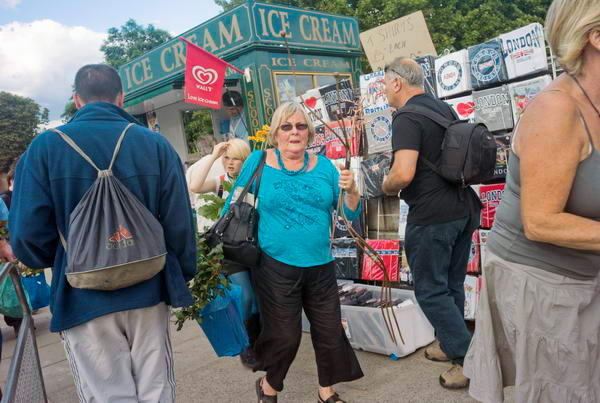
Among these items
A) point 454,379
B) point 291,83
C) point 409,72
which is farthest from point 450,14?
point 454,379

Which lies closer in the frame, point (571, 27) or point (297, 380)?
point (571, 27)

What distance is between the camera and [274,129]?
274 centimetres

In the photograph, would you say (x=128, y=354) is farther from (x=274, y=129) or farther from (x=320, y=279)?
(x=274, y=129)

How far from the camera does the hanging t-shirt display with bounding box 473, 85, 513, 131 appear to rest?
3428mm

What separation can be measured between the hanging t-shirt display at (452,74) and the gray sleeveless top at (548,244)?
244 cm

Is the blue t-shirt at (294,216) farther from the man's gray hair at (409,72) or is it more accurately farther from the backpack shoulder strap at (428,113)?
the man's gray hair at (409,72)

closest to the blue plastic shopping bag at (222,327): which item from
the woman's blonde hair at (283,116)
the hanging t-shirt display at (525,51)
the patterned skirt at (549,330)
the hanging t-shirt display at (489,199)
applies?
the woman's blonde hair at (283,116)

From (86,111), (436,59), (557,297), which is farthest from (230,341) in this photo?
(436,59)

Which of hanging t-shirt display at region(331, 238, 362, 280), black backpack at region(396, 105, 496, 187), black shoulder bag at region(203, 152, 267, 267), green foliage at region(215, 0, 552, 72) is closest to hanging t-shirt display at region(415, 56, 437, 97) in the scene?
black backpack at region(396, 105, 496, 187)

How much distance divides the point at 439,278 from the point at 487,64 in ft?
5.98

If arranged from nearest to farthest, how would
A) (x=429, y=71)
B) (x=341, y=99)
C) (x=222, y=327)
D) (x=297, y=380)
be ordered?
(x=222, y=327)
(x=297, y=380)
(x=429, y=71)
(x=341, y=99)

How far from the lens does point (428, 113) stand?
2.63 metres

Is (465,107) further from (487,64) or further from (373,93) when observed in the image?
(373,93)

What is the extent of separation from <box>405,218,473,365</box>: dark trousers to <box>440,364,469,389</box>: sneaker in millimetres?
84
